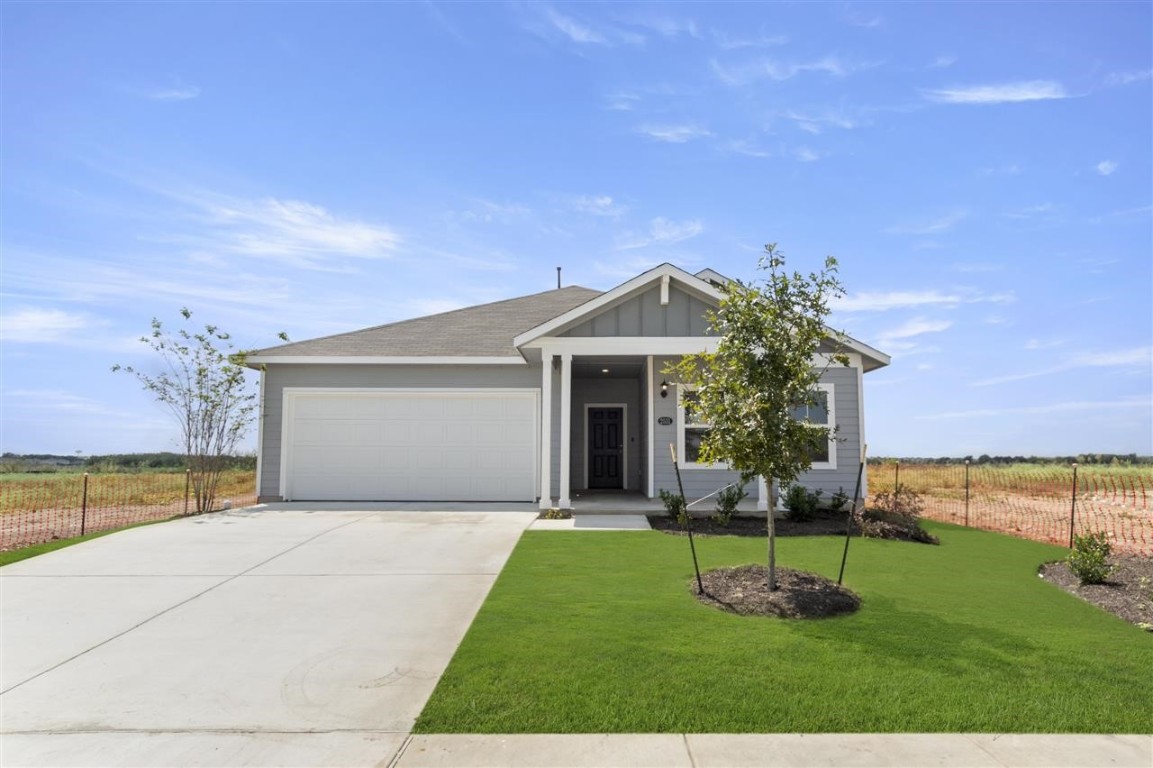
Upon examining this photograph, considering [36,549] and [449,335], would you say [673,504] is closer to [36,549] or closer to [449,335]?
[449,335]

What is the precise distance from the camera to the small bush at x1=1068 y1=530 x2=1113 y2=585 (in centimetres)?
742

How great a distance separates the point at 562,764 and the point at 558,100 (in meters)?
11.7

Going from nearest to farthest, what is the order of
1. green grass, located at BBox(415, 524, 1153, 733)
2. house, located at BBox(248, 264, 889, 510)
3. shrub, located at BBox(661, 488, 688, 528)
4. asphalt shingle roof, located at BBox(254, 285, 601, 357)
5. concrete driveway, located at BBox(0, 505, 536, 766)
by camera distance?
concrete driveway, located at BBox(0, 505, 536, 766) < green grass, located at BBox(415, 524, 1153, 733) < shrub, located at BBox(661, 488, 688, 528) < house, located at BBox(248, 264, 889, 510) < asphalt shingle roof, located at BBox(254, 285, 601, 357)

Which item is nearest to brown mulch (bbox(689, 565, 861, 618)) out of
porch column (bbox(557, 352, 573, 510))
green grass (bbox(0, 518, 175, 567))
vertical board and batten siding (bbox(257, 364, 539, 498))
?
porch column (bbox(557, 352, 573, 510))

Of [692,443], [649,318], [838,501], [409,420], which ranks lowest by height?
[838,501]

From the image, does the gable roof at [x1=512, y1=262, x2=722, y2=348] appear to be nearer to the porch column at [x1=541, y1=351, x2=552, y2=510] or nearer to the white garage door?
the porch column at [x1=541, y1=351, x2=552, y2=510]

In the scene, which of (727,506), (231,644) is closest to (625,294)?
(727,506)

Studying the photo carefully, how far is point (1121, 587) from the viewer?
721cm

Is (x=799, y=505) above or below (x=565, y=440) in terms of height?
below

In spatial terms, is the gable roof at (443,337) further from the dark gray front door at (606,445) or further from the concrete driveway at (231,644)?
the concrete driveway at (231,644)

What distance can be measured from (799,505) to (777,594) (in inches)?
217

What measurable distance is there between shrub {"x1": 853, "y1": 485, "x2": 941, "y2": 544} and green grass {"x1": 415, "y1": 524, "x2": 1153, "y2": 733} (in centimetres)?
276

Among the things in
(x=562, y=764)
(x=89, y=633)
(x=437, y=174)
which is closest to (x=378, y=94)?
(x=437, y=174)

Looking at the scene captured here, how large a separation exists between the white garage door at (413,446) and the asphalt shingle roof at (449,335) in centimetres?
89
